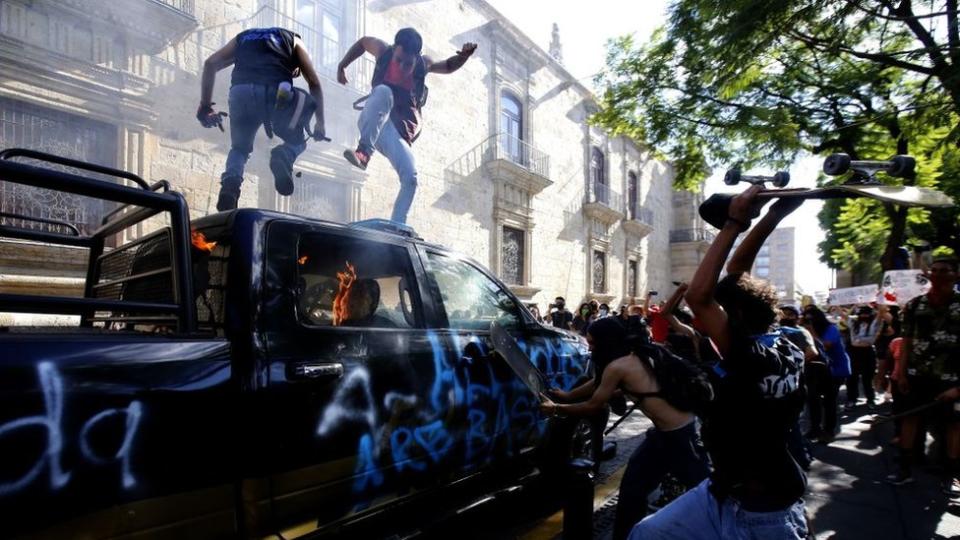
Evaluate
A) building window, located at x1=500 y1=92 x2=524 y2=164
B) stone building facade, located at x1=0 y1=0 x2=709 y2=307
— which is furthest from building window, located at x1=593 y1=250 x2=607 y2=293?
building window, located at x1=500 y1=92 x2=524 y2=164

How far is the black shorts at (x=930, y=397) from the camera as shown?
4.03 m

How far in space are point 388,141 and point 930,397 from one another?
6.76 meters

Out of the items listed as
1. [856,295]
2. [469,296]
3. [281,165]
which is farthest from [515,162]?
[469,296]

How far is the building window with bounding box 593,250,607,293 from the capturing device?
2069 cm

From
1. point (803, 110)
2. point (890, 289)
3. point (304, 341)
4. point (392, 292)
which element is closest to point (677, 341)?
point (890, 289)

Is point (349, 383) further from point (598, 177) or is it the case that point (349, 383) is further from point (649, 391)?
point (598, 177)

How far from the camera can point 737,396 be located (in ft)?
6.24

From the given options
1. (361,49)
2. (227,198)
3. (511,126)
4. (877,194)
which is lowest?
(877,194)

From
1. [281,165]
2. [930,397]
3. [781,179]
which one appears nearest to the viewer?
[781,179]

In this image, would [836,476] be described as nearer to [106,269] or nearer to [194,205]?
[106,269]

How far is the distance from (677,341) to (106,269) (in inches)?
258

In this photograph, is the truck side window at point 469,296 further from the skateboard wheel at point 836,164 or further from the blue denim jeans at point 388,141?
the blue denim jeans at point 388,141

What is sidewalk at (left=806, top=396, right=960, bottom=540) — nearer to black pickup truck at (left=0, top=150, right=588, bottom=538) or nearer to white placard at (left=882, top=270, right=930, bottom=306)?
black pickup truck at (left=0, top=150, right=588, bottom=538)

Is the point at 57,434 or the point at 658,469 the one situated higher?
the point at 57,434
